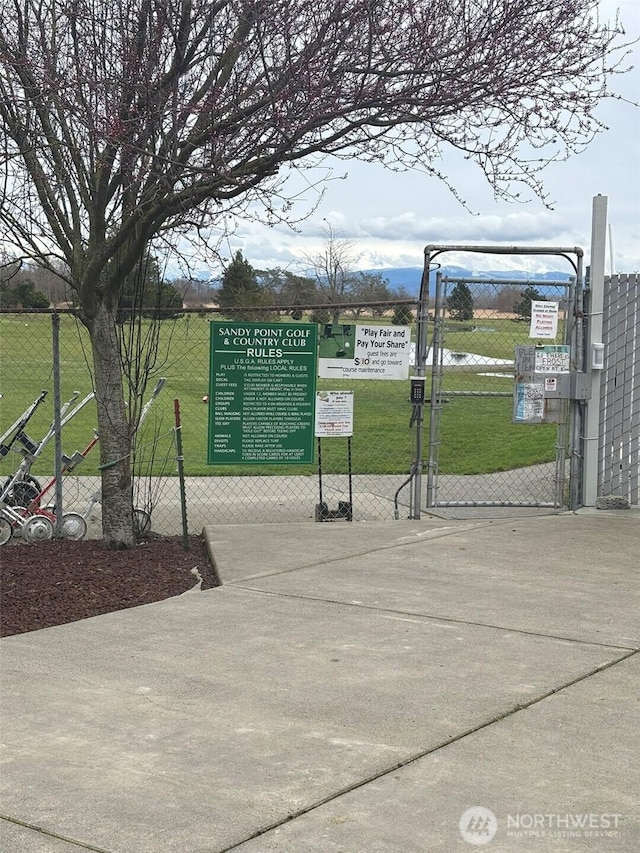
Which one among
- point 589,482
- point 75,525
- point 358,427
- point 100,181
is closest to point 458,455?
point 358,427

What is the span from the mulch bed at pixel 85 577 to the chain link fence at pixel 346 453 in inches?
A: 28.0

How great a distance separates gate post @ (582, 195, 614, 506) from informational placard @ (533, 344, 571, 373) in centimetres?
23

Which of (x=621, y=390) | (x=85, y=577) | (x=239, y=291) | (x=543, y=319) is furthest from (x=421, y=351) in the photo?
(x=85, y=577)

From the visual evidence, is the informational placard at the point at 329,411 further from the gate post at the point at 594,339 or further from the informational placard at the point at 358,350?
the gate post at the point at 594,339

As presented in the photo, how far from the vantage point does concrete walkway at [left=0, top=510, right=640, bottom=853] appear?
12.5ft

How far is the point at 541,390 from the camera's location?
10383 millimetres

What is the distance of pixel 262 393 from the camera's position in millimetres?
9773

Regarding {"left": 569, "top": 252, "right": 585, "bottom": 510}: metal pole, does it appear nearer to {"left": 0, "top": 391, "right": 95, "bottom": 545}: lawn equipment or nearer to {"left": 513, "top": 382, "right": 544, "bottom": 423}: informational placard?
{"left": 513, "top": 382, "right": 544, "bottom": 423}: informational placard

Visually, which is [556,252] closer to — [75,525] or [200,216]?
[200,216]

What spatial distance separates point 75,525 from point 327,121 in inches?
161

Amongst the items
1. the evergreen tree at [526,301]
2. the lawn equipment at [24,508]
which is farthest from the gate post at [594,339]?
the lawn equipment at [24,508]
